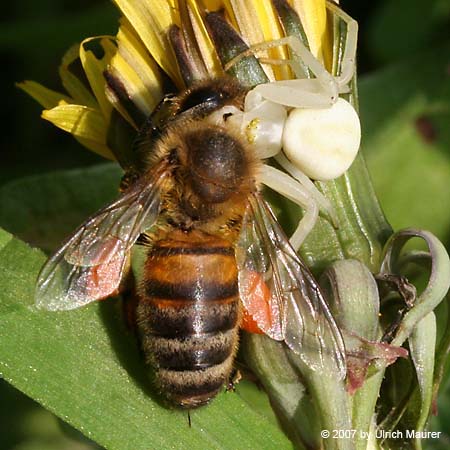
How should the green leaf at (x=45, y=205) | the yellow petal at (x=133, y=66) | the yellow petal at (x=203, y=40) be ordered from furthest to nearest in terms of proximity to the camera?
1. the green leaf at (x=45, y=205)
2. the yellow petal at (x=133, y=66)
3. the yellow petal at (x=203, y=40)

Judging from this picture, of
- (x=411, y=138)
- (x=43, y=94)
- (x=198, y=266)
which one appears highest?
(x=43, y=94)

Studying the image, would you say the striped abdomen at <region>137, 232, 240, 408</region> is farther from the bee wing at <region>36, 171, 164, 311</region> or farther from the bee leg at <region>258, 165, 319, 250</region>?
the bee leg at <region>258, 165, 319, 250</region>

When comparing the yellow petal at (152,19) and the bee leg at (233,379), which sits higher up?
the yellow petal at (152,19)

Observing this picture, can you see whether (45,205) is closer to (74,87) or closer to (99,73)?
(74,87)

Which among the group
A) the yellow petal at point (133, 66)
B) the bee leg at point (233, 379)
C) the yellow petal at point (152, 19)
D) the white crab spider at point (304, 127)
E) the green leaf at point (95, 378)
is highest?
the yellow petal at point (152, 19)

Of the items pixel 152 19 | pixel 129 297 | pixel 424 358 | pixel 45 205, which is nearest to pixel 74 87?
pixel 152 19

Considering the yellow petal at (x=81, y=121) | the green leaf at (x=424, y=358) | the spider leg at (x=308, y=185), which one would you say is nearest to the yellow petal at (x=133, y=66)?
the yellow petal at (x=81, y=121)

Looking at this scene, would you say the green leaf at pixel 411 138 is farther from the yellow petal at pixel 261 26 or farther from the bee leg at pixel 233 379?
the bee leg at pixel 233 379
